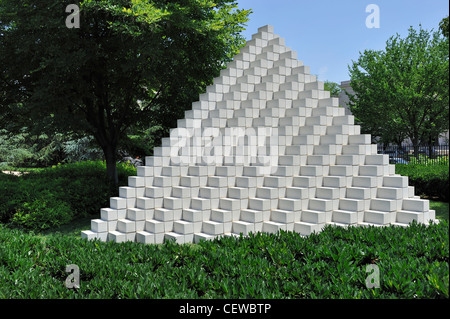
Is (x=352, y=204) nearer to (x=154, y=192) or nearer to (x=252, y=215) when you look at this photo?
(x=252, y=215)

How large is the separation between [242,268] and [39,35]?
10.4 metres

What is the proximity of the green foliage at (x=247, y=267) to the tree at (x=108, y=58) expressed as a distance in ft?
21.1

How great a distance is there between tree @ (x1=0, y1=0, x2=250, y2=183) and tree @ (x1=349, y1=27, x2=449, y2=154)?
56.9 feet

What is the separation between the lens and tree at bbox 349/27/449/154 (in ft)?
87.8

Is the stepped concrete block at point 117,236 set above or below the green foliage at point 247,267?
below

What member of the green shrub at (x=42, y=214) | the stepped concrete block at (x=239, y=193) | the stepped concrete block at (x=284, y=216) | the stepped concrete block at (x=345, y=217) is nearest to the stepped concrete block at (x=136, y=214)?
the stepped concrete block at (x=239, y=193)

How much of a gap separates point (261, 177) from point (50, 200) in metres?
6.74

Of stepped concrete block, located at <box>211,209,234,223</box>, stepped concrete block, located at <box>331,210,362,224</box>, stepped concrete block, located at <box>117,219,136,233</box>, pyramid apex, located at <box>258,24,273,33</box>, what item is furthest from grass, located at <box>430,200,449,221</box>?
stepped concrete block, located at <box>117,219,136,233</box>

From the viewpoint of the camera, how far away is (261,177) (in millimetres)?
8594

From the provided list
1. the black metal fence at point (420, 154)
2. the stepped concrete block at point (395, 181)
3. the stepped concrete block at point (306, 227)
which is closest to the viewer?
the stepped concrete block at point (306, 227)

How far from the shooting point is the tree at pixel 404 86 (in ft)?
87.8

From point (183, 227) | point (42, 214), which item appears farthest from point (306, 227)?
point (42, 214)

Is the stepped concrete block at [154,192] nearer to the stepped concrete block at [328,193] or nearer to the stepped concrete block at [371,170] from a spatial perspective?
the stepped concrete block at [328,193]

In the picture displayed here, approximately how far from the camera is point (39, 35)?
1144cm
